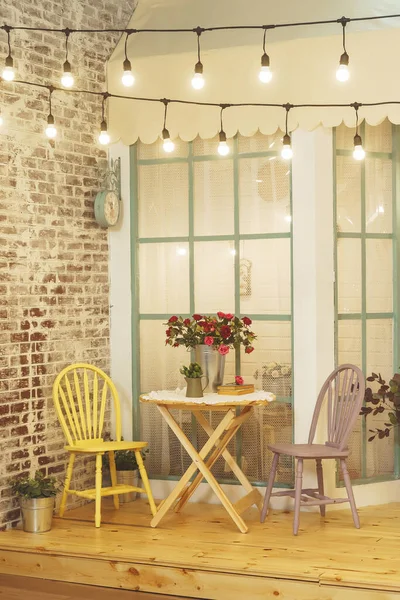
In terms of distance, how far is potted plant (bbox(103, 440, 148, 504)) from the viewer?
5.97 m

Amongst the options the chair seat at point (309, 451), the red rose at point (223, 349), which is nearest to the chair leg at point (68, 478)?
the red rose at point (223, 349)

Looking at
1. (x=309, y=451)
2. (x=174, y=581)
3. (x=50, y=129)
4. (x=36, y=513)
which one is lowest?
(x=174, y=581)

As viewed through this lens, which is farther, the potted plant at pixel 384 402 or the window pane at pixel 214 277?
the window pane at pixel 214 277

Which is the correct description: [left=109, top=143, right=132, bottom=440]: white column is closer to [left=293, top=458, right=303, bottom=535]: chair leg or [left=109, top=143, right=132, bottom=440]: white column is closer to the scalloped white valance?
the scalloped white valance

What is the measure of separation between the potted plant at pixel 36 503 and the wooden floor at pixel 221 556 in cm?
7

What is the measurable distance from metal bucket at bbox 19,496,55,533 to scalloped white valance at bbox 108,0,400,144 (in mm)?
Result: 2352

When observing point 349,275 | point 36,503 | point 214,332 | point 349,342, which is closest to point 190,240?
point 214,332

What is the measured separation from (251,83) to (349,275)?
4.39 feet

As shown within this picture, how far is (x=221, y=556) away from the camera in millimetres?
4680

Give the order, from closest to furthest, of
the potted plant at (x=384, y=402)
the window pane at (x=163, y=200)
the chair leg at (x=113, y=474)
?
1. the potted plant at (x=384, y=402)
2. the chair leg at (x=113, y=474)
3. the window pane at (x=163, y=200)

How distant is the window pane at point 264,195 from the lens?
585cm

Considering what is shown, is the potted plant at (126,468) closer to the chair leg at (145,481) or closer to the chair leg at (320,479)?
the chair leg at (145,481)

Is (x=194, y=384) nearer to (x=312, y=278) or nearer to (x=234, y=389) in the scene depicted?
(x=234, y=389)

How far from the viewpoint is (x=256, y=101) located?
5.71m
